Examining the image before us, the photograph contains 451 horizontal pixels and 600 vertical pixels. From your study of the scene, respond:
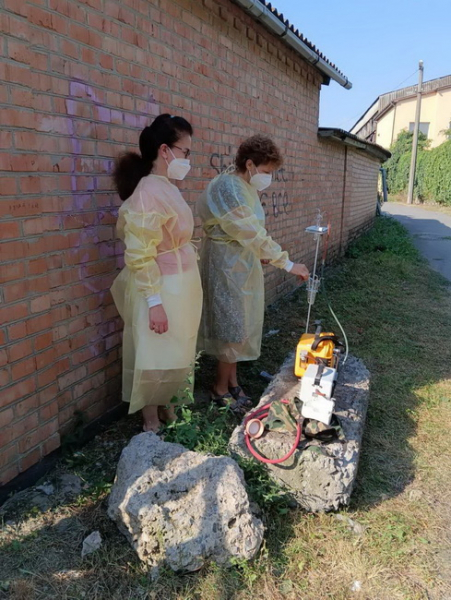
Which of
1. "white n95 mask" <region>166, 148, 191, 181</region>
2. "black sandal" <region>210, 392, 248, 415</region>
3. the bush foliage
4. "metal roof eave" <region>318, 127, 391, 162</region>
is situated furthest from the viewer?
the bush foliage

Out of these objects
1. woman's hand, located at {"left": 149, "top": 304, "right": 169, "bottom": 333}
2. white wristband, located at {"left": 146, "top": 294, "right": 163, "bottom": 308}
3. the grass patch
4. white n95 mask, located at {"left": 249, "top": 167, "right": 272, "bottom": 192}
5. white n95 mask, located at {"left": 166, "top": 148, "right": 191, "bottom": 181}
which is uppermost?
white n95 mask, located at {"left": 166, "top": 148, "right": 191, "bottom": 181}

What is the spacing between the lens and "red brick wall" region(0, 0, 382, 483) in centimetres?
218

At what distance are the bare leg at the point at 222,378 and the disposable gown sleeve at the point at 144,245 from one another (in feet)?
3.65


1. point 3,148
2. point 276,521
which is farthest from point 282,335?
point 3,148

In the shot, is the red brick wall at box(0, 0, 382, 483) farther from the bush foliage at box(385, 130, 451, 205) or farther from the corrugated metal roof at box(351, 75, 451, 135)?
the corrugated metal roof at box(351, 75, 451, 135)

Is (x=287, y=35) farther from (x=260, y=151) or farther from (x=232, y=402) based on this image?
(x=232, y=402)

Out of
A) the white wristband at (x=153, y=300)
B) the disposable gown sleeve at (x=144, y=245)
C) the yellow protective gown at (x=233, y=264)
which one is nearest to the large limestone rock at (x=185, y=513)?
the white wristband at (x=153, y=300)

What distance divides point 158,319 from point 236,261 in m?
0.88

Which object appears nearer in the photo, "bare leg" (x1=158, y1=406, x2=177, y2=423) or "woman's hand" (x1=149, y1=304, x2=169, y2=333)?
"woman's hand" (x1=149, y1=304, x2=169, y2=333)

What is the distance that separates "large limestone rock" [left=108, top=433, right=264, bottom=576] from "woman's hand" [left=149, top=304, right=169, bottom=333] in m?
0.67

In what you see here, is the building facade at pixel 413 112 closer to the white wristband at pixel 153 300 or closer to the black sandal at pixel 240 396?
the black sandal at pixel 240 396

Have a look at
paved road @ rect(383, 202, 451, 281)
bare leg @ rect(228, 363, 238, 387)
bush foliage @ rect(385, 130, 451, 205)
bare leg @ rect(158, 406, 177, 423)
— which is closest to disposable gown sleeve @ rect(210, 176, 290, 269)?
bare leg @ rect(228, 363, 238, 387)

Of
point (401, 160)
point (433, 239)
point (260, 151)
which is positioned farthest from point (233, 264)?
point (401, 160)

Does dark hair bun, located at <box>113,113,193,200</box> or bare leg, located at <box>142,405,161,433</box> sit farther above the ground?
dark hair bun, located at <box>113,113,193,200</box>
